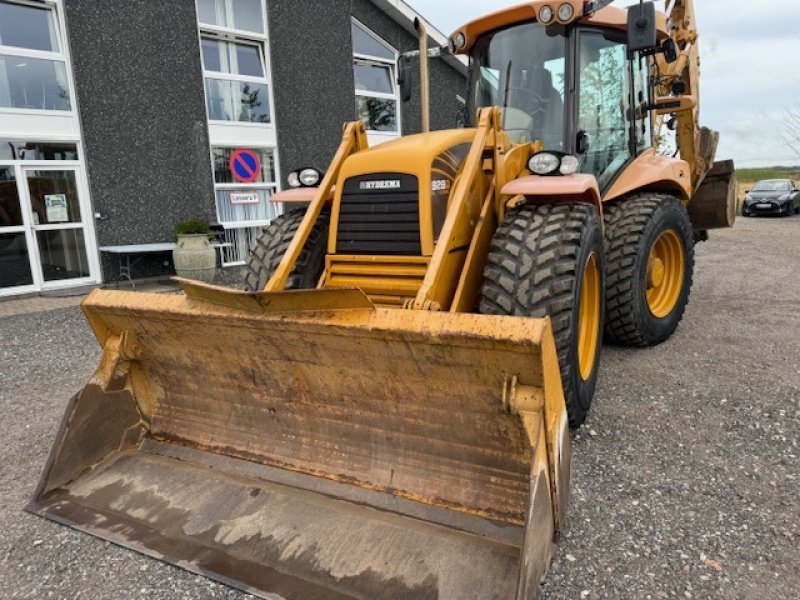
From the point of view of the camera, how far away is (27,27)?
28.1 ft

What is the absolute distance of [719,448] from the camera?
3238mm

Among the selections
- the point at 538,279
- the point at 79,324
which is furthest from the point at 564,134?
the point at 79,324

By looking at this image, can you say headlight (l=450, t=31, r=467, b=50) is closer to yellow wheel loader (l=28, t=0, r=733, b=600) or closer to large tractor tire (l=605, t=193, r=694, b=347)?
yellow wheel loader (l=28, t=0, r=733, b=600)

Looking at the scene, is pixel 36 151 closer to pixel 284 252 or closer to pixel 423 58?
pixel 284 252

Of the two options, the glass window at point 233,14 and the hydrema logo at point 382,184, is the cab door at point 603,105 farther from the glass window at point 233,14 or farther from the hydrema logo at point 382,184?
the glass window at point 233,14

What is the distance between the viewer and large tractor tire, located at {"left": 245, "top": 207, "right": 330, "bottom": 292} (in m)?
3.55

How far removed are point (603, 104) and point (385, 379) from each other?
3056 mm

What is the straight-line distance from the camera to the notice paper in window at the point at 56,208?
8969mm

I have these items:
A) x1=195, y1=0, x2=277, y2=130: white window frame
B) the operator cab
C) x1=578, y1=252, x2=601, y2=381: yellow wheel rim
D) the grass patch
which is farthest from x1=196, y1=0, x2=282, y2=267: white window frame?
the grass patch

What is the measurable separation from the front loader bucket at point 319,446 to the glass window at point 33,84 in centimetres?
718

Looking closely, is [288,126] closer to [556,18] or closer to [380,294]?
[556,18]

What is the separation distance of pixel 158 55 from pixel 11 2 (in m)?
2.04

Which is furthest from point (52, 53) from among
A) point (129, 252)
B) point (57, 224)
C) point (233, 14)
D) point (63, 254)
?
point (233, 14)

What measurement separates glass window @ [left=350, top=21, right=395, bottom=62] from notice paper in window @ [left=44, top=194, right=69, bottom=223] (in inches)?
270
